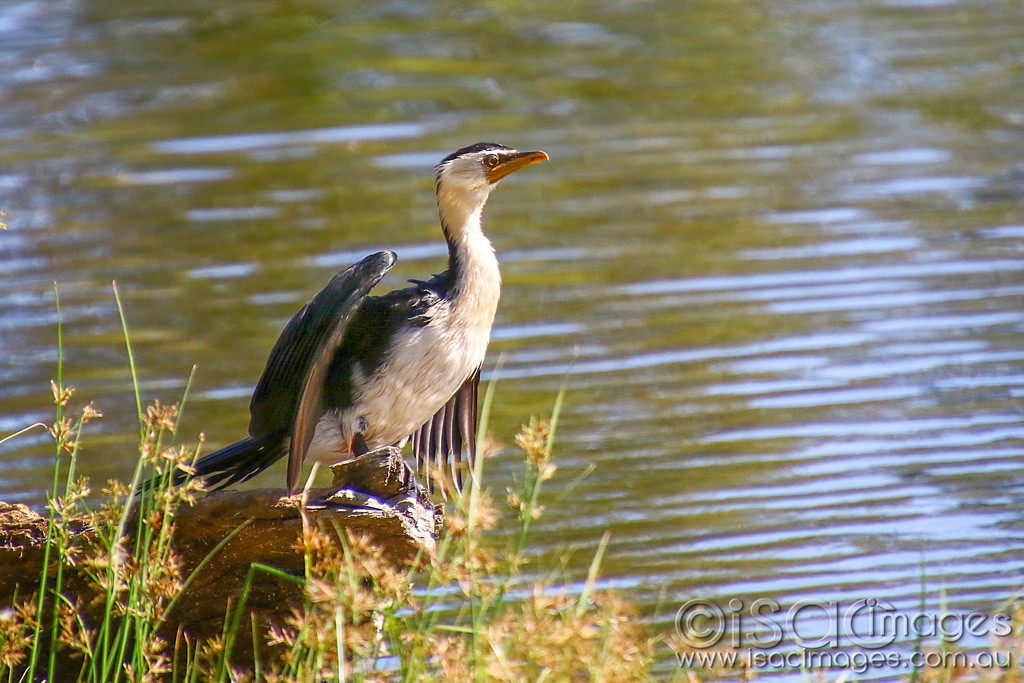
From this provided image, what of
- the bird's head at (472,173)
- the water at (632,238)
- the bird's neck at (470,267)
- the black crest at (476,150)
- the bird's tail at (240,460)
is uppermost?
the black crest at (476,150)

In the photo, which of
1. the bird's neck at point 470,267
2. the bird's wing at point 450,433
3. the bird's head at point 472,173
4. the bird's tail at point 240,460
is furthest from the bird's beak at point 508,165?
the bird's tail at point 240,460

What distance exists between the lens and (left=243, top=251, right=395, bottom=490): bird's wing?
491cm

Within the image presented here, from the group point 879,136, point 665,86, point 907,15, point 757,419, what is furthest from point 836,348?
point 907,15

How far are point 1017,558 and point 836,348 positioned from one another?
6.75 feet

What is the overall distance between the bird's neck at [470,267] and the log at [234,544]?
772mm

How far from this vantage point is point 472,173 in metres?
5.48

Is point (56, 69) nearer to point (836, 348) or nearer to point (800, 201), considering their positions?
point (800, 201)

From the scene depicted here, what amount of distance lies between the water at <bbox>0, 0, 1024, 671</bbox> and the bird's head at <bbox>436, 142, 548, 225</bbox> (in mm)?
1498

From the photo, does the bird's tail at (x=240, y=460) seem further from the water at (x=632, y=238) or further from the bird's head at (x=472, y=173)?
the water at (x=632, y=238)

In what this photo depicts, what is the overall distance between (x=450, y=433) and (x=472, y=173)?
0.98 meters

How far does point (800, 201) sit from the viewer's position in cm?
979

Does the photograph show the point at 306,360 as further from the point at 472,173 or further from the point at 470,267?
the point at 472,173

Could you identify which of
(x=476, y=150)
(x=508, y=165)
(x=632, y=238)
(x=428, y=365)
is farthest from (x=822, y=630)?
(x=632, y=238)

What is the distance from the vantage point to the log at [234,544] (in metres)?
4.74
